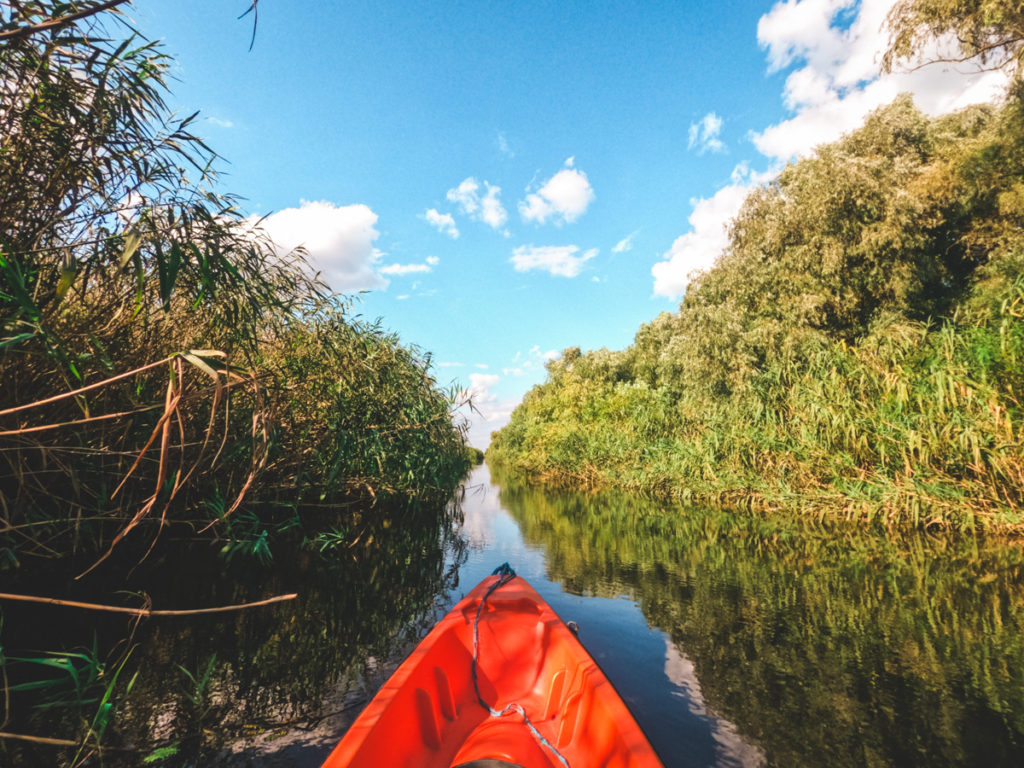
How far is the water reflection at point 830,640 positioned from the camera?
9.82ft

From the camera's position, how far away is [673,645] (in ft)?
A: 14.6

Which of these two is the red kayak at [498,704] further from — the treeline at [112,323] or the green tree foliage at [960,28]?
the green tree foliage at [960,28]

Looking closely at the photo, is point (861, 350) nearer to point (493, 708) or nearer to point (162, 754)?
point (493, 708)

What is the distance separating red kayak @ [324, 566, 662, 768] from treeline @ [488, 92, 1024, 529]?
22.5ft

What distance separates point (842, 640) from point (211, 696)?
522 centimetres

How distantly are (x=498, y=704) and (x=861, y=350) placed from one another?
9281 millimetres

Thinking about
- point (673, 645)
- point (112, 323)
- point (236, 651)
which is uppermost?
point (112, 323)

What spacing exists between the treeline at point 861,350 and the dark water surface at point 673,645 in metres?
1.35


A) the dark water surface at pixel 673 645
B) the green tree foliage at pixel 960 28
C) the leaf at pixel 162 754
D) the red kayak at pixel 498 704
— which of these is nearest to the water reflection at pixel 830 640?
the dark water surface at pixel 673 645

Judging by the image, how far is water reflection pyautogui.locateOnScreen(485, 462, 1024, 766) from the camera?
9.82 feet

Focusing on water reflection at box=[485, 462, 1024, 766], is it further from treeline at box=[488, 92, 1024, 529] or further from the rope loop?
treeline at box=[488, 92, 1024, 529]

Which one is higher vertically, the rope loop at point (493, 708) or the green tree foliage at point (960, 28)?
the green tree foliage at point (960, 28)

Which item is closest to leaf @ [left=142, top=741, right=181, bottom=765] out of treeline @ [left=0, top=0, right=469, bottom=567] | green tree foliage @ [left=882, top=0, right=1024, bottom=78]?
treeline @ [left=0, top=0, right=469, bottom=567]

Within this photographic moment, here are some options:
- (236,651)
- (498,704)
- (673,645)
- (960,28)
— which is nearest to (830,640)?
(673,645)
